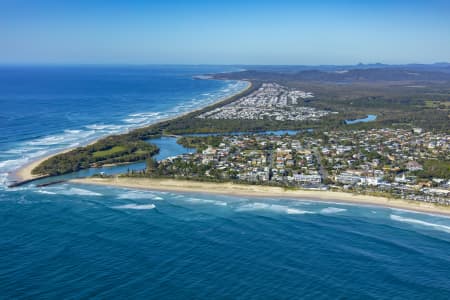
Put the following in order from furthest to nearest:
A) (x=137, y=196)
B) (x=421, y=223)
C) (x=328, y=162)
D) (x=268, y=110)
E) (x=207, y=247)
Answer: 1. (x=268, y=110)
2. (x=328, y=162)
3. (x=137, y=196)
4. (x=421, y=223)
5. (x=207, y=247)

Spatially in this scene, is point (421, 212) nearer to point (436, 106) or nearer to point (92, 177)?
point (92, 177)

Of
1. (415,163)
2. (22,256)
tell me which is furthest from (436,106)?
(22,256)

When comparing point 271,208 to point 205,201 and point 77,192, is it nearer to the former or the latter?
point 205,201

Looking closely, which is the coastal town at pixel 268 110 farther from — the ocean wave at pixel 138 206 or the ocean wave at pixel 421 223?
the ocean wave at pixel 421 223

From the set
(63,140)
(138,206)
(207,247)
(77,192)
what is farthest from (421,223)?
(63,140)

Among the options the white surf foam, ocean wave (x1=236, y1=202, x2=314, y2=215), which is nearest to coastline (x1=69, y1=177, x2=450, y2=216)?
the white surf foam

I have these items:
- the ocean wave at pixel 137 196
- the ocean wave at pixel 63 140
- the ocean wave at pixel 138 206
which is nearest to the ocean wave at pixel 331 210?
the ocean wave at pixel 138 206
